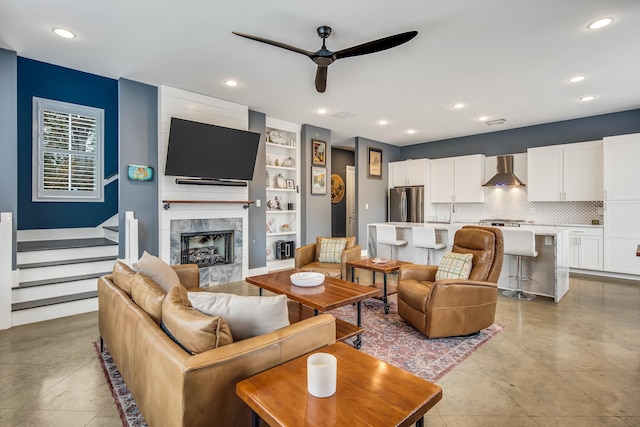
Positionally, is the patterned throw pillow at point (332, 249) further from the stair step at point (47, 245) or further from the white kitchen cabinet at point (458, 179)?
the white kitchen cabinet at point (458, 179)

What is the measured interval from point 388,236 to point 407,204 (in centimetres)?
231

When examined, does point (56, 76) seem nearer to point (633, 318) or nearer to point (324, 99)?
point (324, 99)

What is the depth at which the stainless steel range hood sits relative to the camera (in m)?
6.40

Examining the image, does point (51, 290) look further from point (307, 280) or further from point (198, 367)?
point (198, 367)

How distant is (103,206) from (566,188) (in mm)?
8177

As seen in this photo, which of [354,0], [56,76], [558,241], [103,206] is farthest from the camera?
[103,206]

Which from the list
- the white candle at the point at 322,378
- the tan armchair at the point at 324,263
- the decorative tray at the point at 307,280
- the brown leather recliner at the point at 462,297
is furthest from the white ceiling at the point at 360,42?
the white candle at the point at 322,378

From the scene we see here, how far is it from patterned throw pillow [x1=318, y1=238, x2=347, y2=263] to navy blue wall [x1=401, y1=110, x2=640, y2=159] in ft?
15.1

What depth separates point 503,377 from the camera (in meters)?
2.36

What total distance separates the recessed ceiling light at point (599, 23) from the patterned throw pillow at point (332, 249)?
11.2 ft

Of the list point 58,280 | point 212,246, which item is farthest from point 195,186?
point 58,280

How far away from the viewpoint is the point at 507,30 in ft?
9.85

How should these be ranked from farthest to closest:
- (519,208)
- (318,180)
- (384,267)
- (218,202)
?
(519,208) → (318,180) → (218,202) → (384,267)

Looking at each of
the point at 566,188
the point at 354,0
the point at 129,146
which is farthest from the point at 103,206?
the point at 566,188
